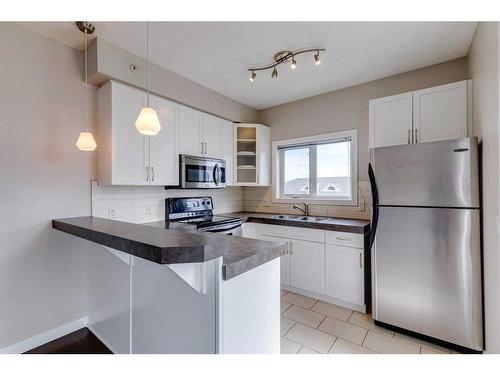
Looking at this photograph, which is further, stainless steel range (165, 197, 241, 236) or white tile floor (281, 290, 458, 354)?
stainless steel range (165, 197, 241, 236)

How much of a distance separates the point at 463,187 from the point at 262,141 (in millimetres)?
2392

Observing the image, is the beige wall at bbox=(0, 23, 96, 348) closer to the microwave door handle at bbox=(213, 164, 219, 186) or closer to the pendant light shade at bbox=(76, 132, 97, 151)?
the pendant light shade at bbox=(76, 132, 97, 151)

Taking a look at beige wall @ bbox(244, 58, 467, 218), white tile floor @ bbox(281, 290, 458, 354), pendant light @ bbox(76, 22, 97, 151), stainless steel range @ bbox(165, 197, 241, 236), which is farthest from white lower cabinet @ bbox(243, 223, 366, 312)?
pendant light @ bbox(76, 22, 97, 151)

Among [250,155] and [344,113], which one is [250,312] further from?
[344,113]

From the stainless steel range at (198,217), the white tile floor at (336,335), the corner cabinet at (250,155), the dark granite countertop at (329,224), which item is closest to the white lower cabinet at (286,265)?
the dark granite countertop at (329,224)

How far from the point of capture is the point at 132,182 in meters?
2.33

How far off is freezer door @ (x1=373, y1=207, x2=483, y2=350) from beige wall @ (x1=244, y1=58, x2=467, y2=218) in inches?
34.3

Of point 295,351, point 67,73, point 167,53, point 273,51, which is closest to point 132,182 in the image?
point 67,73

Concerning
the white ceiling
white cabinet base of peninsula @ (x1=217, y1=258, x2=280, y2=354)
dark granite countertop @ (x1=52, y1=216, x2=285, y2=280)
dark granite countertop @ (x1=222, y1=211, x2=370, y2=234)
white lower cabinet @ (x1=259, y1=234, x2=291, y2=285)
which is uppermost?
the white ceiling

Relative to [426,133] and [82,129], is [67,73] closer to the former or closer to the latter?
[82,129]

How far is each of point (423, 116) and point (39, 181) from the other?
11.2 feet

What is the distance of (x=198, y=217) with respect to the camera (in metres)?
3.17

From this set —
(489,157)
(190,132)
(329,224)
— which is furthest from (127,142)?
(489,157)

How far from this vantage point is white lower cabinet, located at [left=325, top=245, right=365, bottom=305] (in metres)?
2.50
